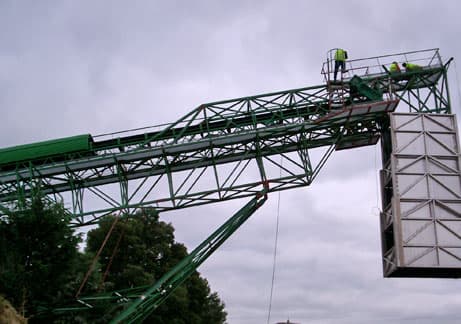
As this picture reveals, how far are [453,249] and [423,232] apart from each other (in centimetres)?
130

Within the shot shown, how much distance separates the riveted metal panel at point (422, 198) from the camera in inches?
956

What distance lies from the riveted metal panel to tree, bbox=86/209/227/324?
23521mm

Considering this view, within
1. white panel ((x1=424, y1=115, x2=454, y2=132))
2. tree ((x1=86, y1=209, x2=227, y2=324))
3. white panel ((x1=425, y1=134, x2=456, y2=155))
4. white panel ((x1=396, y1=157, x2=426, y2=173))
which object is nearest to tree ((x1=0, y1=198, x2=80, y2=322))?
white panel ((x1=396, y1=157, x2=426, y2=173))

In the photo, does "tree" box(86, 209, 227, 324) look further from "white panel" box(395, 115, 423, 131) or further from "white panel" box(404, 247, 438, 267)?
"white panel" box(404, 247, 438, 267)

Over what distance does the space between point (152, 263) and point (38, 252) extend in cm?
2239

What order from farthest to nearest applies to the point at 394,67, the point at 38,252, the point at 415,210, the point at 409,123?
the point at 394,67
the point at 38,252
the point at 409,123
the point at 415,210

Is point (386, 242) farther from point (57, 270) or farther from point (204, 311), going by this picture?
point (204, 311)

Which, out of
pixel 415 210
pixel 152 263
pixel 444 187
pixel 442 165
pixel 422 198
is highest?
pixel 152 263

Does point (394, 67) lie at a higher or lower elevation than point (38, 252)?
higher

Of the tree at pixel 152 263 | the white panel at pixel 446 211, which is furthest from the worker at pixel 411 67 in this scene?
the tree at pixel 152 263

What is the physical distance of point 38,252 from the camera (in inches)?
1056

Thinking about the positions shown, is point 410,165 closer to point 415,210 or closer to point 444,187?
point 444,187

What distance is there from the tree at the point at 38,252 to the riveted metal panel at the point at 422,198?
13.6 metres

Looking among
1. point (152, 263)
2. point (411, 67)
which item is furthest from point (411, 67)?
point (152, 263)
